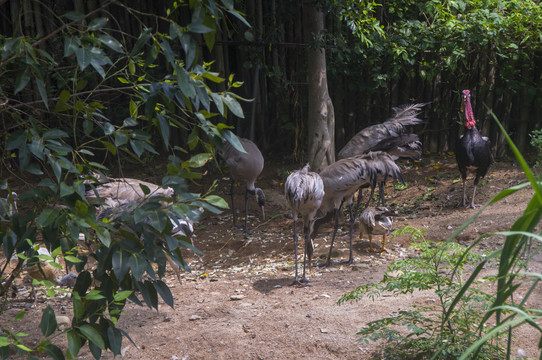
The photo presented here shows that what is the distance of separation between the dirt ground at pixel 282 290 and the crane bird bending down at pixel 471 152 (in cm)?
37

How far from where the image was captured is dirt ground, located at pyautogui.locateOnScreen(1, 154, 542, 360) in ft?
11.9

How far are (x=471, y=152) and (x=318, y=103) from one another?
2.11 metres

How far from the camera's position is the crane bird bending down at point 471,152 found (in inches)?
279

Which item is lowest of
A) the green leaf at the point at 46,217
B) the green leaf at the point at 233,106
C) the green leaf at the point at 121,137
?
the green leaf at the point at 46,217

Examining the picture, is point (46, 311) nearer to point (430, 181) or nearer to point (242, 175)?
point (242, 175)

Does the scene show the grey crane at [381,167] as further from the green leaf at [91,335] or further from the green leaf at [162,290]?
the green leaf at [91,335]

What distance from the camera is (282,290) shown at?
4926mm

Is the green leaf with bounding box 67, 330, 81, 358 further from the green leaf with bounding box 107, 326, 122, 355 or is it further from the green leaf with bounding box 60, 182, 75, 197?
the green leaf with bounding box 60, 182, 75, 197

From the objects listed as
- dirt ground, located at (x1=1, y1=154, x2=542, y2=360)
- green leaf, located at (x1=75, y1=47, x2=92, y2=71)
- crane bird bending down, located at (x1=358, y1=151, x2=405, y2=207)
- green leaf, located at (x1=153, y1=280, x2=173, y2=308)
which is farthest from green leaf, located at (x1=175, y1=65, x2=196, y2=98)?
crane bird bending down, located at (x1=358, y1=151, x2=405, y2=207)

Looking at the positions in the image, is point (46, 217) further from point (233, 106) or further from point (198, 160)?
point (233, 106)

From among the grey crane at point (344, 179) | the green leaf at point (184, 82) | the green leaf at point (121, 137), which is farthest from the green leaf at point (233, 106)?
the grey crane at point (344, 179)

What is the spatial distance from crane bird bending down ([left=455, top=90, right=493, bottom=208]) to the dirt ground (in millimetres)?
368

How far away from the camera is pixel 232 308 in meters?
4.43

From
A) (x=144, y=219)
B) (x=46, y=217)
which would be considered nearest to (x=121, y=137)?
(x=46, y=217)
